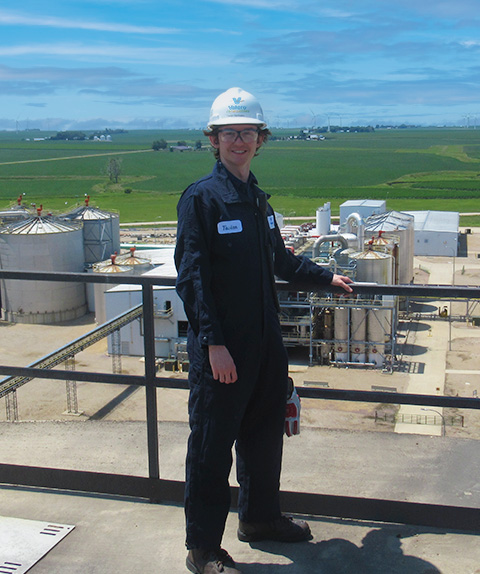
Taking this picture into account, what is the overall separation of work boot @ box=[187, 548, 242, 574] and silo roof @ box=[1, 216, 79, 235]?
117 ft

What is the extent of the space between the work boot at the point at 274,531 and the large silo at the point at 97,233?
38821 mm

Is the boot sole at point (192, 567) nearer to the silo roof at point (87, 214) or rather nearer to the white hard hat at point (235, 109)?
the white hard hat at point (235, 109)

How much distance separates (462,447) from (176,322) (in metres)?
21.0

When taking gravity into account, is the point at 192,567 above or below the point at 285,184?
below

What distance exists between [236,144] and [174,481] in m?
2.17

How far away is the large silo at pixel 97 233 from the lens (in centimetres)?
4169

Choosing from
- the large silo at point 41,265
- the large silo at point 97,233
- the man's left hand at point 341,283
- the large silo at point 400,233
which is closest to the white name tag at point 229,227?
the man's left hand at point 341,283

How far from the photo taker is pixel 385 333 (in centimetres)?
2731

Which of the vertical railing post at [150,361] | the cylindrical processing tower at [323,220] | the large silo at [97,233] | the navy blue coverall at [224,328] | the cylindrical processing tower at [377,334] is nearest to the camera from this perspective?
the navy blue coverall at [224,328]

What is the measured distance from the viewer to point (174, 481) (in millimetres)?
4371

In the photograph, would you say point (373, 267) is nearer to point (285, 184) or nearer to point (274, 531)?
point (274, 531)

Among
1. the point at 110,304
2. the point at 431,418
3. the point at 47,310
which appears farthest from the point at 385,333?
the point at 47,310

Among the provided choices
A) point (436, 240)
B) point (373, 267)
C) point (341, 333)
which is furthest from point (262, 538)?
point (436, 240)

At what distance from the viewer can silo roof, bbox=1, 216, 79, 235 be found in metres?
37.6
